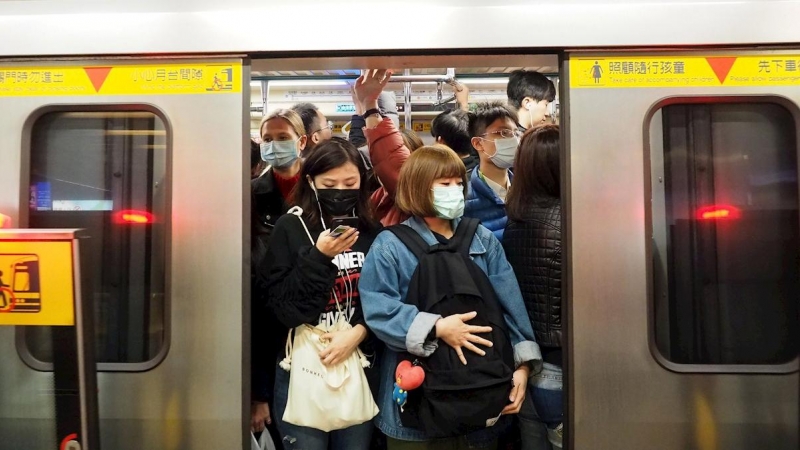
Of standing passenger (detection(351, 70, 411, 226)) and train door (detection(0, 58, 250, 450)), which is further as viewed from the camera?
standing passenger (detection(351, 70, 411, 226))

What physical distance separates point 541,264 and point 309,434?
3.71 ft

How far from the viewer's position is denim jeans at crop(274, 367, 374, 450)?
2176mm

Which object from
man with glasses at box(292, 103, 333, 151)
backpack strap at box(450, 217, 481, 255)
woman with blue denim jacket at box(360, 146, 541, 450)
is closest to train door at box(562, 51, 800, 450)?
woman with blue denim jacket at box(360, 146, 541, 450)

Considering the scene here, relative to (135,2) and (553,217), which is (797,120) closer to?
(553,217)

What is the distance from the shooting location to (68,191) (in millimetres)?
2227

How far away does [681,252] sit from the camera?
2145 millimetres

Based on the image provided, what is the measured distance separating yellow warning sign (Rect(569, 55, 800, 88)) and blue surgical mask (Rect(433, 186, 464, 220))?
60 cm

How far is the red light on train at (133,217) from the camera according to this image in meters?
2.20

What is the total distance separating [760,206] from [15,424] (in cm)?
296

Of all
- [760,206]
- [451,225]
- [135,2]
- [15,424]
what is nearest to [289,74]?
[135,2]

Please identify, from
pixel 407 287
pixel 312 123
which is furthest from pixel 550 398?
pixel 312 123

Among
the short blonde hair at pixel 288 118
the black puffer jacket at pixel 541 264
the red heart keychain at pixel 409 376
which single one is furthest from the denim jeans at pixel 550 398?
the short blonde hair at pixel 288 118

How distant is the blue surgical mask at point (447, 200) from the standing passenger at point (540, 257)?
0.98 feet

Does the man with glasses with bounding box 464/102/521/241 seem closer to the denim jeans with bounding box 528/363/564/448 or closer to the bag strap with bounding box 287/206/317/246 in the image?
the denim jeans with bounding box 528/363/564/448
